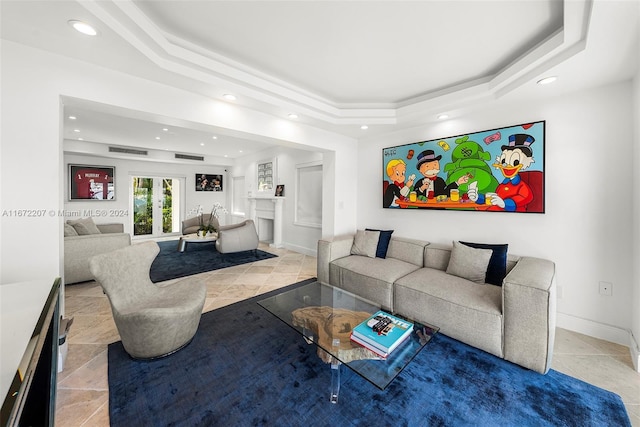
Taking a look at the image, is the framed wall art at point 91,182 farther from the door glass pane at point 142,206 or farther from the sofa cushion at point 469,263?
the sofa cushion at point 469,263

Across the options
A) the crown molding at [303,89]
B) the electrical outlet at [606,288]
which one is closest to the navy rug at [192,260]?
the crown molding at [303,89]

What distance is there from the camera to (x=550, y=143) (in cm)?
249

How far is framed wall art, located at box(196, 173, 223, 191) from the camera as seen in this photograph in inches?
317

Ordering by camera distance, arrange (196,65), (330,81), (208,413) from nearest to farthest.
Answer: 1. (208,413)
2. (196,65)
3. (330,81)

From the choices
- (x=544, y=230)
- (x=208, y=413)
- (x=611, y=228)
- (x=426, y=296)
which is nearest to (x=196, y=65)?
(x=208, y=413)

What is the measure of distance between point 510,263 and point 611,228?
840mm

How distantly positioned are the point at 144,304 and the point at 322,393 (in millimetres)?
1642

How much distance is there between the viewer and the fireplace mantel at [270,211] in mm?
5996

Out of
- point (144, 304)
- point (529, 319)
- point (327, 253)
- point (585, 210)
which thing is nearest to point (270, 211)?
point (327, 253)

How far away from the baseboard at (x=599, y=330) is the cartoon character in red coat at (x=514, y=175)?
3.81 feet

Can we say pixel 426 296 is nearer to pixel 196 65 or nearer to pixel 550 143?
pixel 550 143

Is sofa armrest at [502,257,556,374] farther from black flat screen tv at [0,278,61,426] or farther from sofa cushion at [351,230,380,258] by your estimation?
black flat screen tv at [0,278,61,426]

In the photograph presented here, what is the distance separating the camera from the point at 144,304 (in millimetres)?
2076

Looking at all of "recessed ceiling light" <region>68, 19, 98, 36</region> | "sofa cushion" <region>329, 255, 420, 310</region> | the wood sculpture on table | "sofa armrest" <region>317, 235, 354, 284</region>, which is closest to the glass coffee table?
the wood sculpture on table
